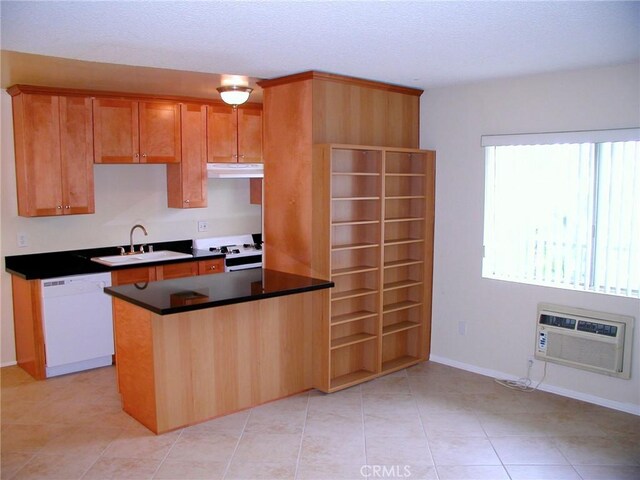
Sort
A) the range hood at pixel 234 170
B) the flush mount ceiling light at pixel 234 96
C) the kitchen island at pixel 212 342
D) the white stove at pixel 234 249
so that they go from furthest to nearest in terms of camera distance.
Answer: the white stove at pixel 234 249 < the range hood at pixel 234 170 < the flush mount ceiling light at pixel 234 96 < the kitchen island at pixel 212 342

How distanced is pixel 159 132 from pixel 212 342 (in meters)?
2.56

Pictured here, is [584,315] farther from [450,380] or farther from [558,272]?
[450,380]

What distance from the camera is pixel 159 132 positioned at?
5.57 m

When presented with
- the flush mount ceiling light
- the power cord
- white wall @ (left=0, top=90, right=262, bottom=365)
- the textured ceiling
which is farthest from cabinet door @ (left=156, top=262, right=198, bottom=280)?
the power cord

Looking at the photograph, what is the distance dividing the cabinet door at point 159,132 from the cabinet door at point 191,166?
8 centimetres

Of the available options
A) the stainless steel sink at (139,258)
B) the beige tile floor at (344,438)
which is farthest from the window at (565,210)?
the stainless steel sink at (139,258)

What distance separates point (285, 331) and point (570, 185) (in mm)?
2384

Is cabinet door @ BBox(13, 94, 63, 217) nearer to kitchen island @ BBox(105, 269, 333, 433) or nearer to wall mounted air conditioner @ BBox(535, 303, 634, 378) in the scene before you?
kitchen island @ BBox(105, 269, 333, 433)

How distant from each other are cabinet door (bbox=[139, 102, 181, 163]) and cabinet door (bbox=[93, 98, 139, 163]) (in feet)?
0.26

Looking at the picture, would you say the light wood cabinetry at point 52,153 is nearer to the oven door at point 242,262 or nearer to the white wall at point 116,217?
the white wall at point 116,217

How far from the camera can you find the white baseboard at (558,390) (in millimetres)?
4027

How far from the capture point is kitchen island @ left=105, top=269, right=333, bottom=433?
3656 millimetres

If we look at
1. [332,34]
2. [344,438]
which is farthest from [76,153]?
[344,438]

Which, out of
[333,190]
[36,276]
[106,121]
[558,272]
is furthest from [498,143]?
[36,276]
